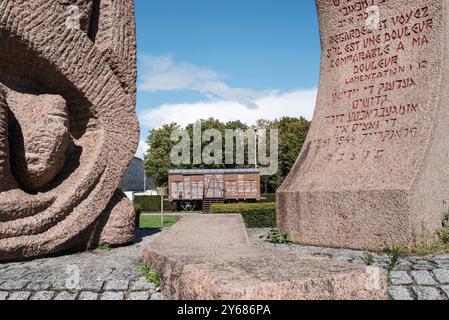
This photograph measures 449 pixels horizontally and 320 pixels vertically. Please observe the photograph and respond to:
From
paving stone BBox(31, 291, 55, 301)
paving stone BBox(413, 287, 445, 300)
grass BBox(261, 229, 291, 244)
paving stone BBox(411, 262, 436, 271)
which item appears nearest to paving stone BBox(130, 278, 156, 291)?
paving stone BBox(31, 291, 55, 301)

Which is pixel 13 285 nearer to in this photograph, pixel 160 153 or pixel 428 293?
pixel 428 293

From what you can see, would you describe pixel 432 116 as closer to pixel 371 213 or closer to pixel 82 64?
pixel 371 213

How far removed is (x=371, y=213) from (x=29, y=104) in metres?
4.25

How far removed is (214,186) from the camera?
22047 millimetres

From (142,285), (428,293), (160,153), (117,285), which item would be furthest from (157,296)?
(160,153)

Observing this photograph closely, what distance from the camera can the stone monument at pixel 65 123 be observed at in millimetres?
4938

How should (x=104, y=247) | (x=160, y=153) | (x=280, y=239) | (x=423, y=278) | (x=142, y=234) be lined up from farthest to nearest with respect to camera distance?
1. (x=160, y=153)
2. (x=142, y=234)
3. (x=280, y=239)
4. (x=104, y=247)
5. (x=423, y=278)

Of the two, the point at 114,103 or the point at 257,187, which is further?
the point at 257,187

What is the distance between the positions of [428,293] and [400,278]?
0.29m

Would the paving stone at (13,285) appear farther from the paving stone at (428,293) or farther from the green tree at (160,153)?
the green tree at (160,153)

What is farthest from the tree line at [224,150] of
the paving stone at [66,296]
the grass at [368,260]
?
the paving stone at [66,296]

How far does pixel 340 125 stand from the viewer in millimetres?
6262

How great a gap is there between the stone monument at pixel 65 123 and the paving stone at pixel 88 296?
62.2 inches
